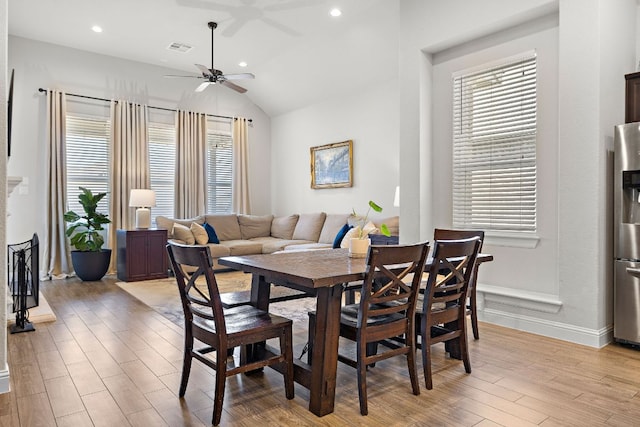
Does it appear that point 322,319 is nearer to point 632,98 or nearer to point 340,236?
point 632,98

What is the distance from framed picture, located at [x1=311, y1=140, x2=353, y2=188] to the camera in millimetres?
7035

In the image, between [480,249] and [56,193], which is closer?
[480,249]

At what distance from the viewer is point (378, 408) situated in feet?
7.29

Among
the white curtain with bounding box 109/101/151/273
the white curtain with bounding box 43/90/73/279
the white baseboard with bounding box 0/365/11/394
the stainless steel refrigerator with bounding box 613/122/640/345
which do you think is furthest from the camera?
the white curtain with bounding box 109/101/151/273

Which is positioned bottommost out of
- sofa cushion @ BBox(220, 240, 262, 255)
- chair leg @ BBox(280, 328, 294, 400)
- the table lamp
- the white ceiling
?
chair leg @ BBox(280, 328, 294, 400)

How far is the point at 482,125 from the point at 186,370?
3257 mm

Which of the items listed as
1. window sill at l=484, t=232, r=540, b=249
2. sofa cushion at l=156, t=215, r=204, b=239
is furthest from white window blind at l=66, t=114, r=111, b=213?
window sill at l=484, t=232, r=540, b=249

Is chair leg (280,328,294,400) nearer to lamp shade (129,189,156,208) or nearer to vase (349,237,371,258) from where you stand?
vase (349,237,371,258)

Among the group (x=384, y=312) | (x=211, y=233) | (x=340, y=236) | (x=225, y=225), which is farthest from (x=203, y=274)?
(x=225, y=225)

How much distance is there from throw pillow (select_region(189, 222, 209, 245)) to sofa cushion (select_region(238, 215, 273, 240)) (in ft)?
3.53

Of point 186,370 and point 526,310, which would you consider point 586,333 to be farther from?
point 186,370

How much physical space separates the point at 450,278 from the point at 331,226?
4447 millimetres

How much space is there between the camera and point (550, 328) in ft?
11.3

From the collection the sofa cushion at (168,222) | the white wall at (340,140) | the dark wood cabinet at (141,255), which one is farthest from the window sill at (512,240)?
the sofa cushion at (168,222)
